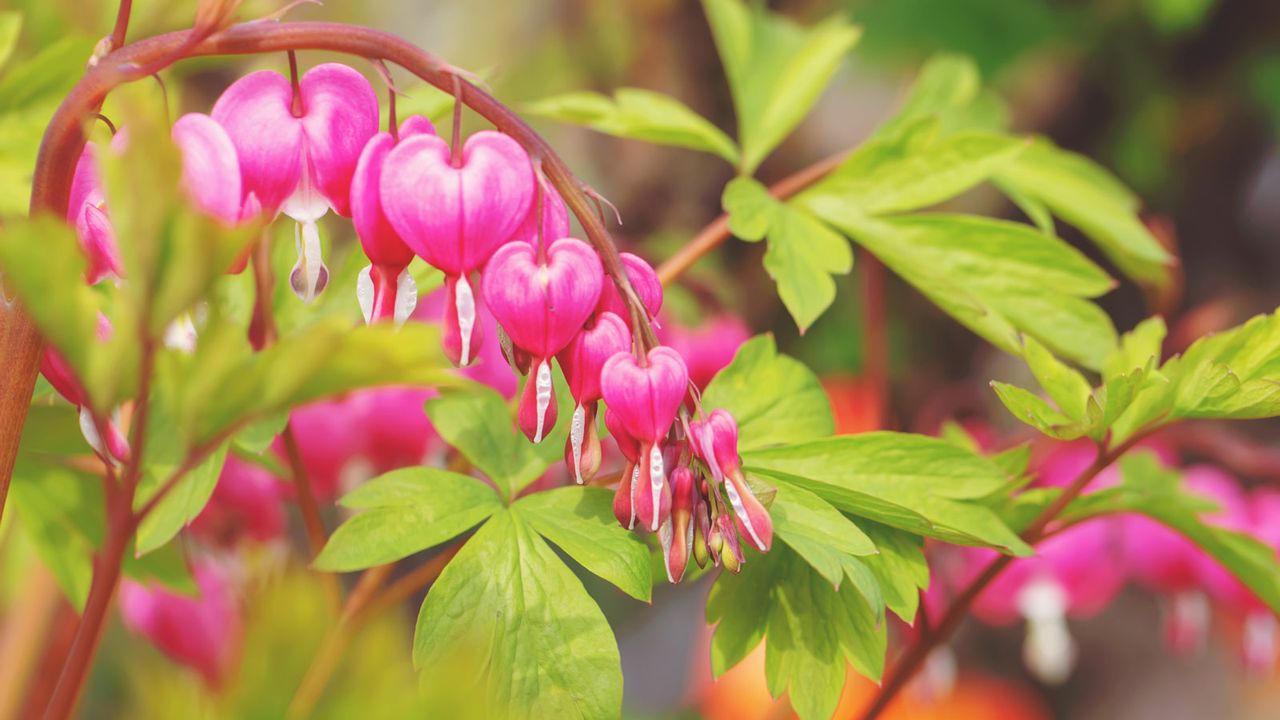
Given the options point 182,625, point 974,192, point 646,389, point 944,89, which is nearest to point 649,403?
point 646,389

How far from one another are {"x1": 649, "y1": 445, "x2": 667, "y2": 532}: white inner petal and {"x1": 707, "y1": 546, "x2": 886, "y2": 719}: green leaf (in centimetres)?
13

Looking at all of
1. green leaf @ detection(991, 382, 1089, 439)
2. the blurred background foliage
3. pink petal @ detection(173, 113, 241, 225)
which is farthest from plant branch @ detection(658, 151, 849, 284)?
the blurred background foliage

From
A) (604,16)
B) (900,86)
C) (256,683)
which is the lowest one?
(900,86)

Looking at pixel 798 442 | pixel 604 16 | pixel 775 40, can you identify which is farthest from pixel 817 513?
pixel 604 16

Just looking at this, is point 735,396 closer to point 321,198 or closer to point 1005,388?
point 1005,388

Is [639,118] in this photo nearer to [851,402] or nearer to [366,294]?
[366,294]

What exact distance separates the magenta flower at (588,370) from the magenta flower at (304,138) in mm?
125

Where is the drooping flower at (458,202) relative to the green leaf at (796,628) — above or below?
above

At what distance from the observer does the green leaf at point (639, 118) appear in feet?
2.51

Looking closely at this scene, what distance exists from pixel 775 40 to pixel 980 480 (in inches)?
22.0

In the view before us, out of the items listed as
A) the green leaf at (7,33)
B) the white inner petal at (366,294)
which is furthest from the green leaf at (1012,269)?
the green leaf at (7,33)

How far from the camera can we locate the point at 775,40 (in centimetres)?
101

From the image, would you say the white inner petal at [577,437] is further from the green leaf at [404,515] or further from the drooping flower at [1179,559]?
the drooping flower at [1179,559]

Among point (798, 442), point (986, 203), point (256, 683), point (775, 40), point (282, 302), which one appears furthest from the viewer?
point (986, 203)
